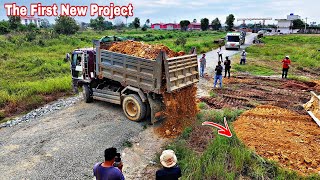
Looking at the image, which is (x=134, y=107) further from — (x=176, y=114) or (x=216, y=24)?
(x=216, y=24)

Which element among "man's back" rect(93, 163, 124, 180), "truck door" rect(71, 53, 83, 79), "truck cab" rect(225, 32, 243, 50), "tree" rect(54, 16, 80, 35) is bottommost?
"man's back" rect(93, 163, 124, 180)

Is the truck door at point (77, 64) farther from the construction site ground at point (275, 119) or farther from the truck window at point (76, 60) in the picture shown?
the construction site ground at point (275, 119)

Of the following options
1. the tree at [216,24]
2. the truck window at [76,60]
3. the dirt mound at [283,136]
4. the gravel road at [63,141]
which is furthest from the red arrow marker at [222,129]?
the tree at [216,24]

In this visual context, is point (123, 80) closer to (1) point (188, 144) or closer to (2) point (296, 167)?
(1) point (188, 144)

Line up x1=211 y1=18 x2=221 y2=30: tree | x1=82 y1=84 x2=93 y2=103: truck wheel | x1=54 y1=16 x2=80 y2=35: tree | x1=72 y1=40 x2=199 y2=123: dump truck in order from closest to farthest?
x1=72 y1=40 x2=199 y2=123: dump truck, x1=82 y1=84 x2=93 y2=103: truck wheel, x1=54 y1=16 x2=80 y2=35: tree, x1=211 y1=18 x2=221 y2=30: tree

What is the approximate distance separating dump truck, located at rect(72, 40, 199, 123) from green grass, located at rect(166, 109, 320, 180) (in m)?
1.97

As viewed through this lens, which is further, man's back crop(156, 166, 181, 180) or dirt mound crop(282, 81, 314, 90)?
dirt mound crop(282, 81, 314, 90)

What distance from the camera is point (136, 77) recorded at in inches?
347

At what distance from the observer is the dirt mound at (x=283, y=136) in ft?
21.0

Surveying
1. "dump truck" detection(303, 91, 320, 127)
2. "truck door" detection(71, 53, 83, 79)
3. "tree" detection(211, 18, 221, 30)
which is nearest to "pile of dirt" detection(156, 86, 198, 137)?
"dump truck" detection(303, 91, 320, 127)

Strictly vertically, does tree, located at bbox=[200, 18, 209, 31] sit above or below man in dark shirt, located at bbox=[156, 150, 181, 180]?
above

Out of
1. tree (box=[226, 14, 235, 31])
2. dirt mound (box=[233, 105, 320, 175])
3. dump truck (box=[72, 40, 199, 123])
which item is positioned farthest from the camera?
tree (box=[226, 14, 235, 31])

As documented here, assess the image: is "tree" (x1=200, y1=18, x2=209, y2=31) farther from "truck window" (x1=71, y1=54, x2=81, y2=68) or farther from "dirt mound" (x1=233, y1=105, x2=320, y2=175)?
"dirt mound" (x1=233, y1=105, x2=320, y2=175)

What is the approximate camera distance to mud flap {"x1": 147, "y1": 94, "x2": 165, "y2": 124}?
8609 mm
